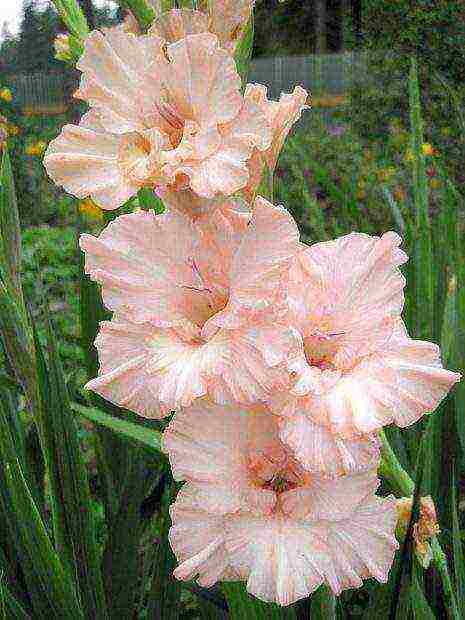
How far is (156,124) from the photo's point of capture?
0.58 meters

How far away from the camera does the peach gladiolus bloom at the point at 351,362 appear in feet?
1.69

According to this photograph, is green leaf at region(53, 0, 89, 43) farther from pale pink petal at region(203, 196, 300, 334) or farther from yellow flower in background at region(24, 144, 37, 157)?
yellow flower in background at region(24, 144, 37, 157)

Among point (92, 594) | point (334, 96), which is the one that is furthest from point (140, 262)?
point (334, 96)

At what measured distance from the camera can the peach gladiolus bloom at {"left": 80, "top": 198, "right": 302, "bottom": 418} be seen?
51cm

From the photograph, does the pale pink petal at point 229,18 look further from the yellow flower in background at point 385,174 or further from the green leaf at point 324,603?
the yellow flower in background at point 385,174

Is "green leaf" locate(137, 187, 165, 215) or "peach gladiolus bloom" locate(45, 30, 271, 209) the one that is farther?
"green leaf" locate(137, 187, 165, 215)

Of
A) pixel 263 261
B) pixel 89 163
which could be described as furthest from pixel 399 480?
pixel 89 163

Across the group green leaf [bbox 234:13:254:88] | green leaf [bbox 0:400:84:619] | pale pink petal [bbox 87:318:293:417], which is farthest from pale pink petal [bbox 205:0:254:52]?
green leaf [bbox 0:400:84:619]

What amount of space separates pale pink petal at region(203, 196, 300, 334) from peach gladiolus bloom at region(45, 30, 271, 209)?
32mm

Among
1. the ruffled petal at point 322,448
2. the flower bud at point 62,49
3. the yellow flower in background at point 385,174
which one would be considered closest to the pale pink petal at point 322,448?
the ruffled petal at point 322,448

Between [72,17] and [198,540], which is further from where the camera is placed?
[72,17]

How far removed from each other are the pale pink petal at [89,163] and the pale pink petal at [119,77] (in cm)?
2

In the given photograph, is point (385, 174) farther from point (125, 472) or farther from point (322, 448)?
point (322, 448)

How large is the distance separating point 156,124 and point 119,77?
4 cm
